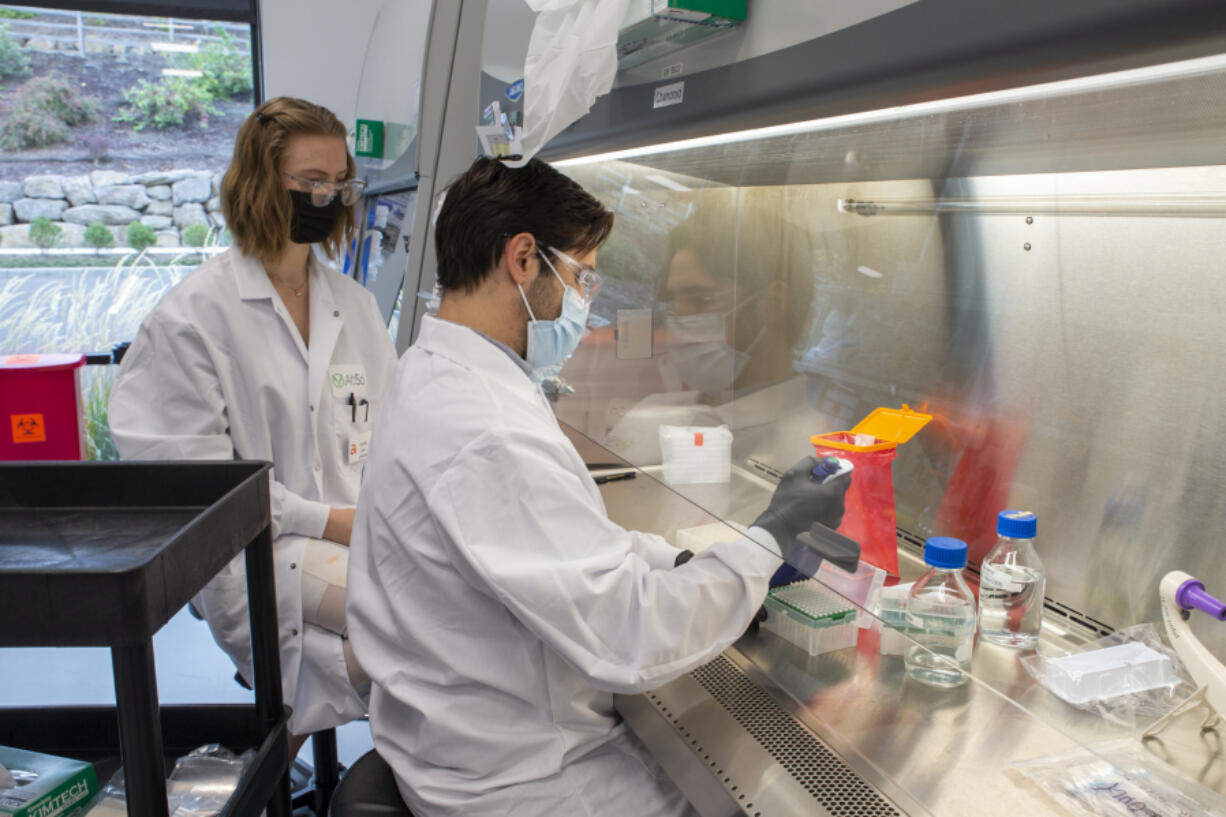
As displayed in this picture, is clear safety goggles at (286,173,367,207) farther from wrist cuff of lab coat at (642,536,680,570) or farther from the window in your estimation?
the window

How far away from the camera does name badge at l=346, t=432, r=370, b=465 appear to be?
6.48ft

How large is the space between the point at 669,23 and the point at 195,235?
3307 mm

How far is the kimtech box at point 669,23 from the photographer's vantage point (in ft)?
3.99

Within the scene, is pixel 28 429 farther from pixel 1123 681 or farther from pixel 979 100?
pixel 1123 681

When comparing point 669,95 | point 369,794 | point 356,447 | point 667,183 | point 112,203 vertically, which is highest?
point 669,95

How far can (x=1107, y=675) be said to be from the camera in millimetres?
1034

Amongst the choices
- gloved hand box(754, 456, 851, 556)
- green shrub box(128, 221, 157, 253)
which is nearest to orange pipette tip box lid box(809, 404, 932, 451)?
gloved hand box(754, 456, 851, 556)

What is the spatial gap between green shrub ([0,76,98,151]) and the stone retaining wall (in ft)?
0.50

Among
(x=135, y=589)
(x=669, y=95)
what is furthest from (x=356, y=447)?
(x=135, y=589)

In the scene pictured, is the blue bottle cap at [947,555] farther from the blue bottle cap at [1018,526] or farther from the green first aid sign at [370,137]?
the green first aid sign at [370,137]

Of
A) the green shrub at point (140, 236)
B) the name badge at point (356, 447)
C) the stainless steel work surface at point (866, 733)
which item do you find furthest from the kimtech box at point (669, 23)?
the green shrub at point (140, 236)

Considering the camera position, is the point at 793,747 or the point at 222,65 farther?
the point at 222,65

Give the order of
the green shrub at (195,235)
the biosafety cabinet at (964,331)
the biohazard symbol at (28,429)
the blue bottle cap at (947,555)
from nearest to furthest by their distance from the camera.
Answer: the biosafety cabinet at (964,331) < the blue bottle cap at (947,555) < the biohazard symbol at (28,429) < the green shrub at (195,235)

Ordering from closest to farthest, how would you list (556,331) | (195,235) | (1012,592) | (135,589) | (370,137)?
(135,589)
(1012,592)
(556,331)
(370,137)
(195,235)
